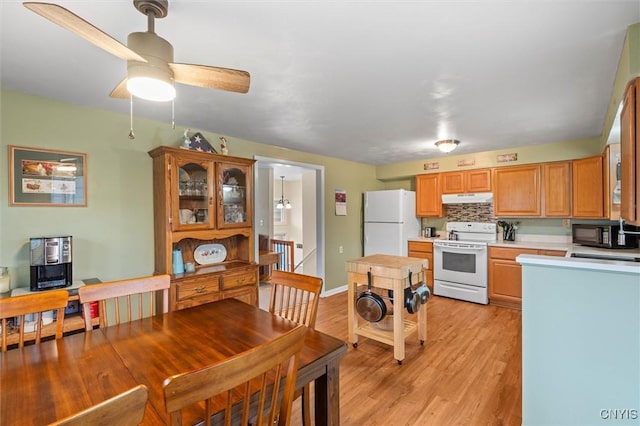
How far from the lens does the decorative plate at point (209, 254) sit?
308 cm

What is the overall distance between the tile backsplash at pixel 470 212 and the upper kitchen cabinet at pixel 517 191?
1.01 feet

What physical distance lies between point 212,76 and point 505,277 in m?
4.32

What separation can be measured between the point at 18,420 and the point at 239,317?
0.93 m

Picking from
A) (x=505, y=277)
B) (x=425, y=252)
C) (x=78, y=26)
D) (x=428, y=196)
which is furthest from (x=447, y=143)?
(x=78, y=26)

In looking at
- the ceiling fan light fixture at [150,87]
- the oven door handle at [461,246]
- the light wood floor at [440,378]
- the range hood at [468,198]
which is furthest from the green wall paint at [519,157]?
the ceiling fan light fixture at [150,87]

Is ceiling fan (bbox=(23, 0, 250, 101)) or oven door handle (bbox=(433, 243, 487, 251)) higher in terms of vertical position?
ceiling fan (bbox=(23, 0, 250, 101))

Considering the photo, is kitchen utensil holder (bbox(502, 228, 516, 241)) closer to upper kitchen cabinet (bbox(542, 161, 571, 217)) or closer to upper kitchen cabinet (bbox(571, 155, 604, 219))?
upper kitchen cabinet (bbox(542, 161, 571, 217))

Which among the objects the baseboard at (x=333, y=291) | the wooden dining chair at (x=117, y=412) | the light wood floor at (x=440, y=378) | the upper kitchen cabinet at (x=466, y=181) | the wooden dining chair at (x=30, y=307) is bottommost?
the light wood floor at (x=440, y=378)

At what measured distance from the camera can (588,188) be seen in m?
3.59

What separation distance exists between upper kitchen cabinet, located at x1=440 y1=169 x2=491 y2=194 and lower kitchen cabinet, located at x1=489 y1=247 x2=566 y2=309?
0.96 metres

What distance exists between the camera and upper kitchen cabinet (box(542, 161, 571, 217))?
12.3 feet

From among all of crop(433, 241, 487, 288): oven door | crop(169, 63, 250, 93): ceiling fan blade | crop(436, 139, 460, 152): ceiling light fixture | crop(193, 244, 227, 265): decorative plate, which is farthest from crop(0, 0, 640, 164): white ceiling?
crop(433, 241, 487, 288): oven door

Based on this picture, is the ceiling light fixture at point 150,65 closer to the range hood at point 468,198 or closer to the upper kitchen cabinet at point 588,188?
the range hood at point 468,198

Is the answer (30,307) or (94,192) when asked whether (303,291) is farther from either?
(94,192)
